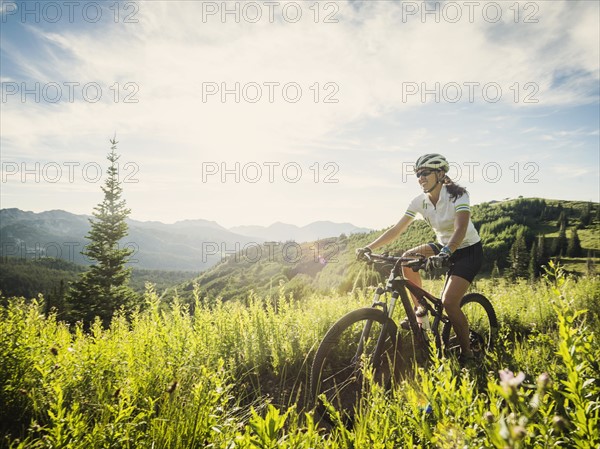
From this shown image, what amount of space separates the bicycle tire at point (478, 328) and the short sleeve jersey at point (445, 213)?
124 cm

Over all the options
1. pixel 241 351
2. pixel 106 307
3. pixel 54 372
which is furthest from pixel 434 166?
pixel 106 307

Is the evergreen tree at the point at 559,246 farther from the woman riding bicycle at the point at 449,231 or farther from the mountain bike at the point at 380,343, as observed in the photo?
the mountain bike at the point at 380,343

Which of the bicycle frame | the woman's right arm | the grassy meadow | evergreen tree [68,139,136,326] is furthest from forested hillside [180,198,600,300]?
the bicycle frame

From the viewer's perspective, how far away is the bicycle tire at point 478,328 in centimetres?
501

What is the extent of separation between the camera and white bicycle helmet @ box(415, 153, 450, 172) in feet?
16.7

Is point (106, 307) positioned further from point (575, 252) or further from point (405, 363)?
point (575, 252)

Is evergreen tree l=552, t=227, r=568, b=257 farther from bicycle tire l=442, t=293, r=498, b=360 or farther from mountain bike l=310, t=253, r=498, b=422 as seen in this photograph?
mountain bike l=310, t=253, r=498, b=422

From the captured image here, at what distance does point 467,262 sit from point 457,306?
0.68m

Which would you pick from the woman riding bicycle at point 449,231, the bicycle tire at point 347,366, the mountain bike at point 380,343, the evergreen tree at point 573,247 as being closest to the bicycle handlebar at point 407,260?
the mountain bike at point 380,343

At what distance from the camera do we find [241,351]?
5.27 meters

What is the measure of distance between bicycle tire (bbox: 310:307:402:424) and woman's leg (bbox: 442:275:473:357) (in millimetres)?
929

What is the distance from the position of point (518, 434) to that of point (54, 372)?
3971 millimetres

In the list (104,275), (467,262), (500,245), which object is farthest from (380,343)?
(500,245)

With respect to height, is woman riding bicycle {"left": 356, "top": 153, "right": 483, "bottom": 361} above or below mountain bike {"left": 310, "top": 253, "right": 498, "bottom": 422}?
above
